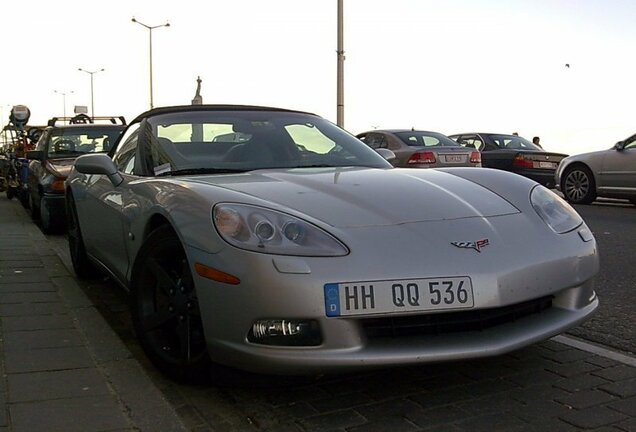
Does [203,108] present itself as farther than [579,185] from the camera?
No

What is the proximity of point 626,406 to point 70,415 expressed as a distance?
2.23m

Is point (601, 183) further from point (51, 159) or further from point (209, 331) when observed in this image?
point (209, 331)

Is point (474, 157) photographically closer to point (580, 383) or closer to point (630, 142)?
point (630, 142)

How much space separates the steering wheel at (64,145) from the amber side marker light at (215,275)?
7782mm

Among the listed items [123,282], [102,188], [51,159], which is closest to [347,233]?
[123,282]

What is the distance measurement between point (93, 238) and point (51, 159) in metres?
5.22

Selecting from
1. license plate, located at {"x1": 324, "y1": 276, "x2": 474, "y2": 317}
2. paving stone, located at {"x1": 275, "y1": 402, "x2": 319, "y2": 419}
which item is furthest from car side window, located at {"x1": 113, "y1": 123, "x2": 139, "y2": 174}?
license plate, located at {"x1": 324, "y1": 276, "x2": 474, "y2": 317}

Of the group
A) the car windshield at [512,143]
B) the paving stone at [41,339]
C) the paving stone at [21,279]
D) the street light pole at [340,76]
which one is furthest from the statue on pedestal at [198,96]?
the paving stone at [41,339]

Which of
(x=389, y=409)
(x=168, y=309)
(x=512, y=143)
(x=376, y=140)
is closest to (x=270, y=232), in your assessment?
(x=168, y=309)

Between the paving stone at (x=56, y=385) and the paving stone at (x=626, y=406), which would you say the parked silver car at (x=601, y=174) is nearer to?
the paving stone at (x=626, y=406)

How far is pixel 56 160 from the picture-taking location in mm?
9508

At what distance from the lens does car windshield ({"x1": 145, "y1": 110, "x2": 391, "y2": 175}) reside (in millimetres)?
3924

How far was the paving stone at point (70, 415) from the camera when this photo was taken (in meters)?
2.64

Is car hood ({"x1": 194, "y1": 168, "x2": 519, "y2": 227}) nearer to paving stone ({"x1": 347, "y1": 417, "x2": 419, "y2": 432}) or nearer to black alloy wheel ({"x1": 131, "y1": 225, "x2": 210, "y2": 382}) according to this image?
black alloy wheel ({"x1": 131, "y1": 225, "x2": 210, "y2": 382})
